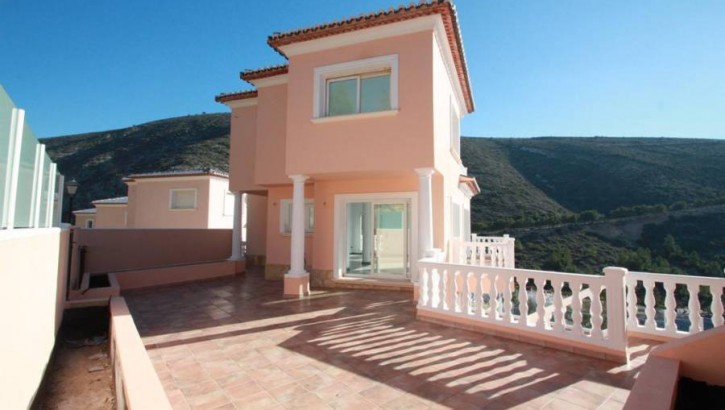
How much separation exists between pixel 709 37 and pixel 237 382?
1229 centimetres

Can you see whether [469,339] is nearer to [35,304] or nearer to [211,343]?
[211,343]

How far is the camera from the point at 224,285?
41.2ft

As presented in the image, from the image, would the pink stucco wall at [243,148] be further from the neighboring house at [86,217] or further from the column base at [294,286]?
the neighboring house at [86,217]

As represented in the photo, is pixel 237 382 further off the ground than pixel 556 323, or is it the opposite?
pixel 556 323

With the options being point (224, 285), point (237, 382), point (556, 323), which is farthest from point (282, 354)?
point (224, 285)

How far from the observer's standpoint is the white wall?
11.6 feet

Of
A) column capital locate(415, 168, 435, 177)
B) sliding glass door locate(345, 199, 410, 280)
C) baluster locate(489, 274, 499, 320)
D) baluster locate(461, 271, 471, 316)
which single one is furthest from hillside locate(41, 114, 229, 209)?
baluster locate(489, 274, 499, 320)

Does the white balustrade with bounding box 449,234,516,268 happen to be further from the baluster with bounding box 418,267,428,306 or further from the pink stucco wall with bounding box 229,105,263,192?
the pink stucco wall with bounding box 229,105,263,192

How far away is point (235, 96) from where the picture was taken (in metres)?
15.2

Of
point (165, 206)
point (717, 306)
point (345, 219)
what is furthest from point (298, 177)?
point (165, 206)

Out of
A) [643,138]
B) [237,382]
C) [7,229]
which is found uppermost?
[643,138]

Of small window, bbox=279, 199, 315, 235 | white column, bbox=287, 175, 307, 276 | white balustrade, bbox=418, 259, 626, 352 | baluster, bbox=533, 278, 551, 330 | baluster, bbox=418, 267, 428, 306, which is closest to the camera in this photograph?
white balustrade, bbox=418, 259, 626, 352

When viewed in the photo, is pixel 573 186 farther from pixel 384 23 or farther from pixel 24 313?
pixel 24 313

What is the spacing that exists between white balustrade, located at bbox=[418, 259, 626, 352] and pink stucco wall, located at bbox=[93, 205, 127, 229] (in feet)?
101
